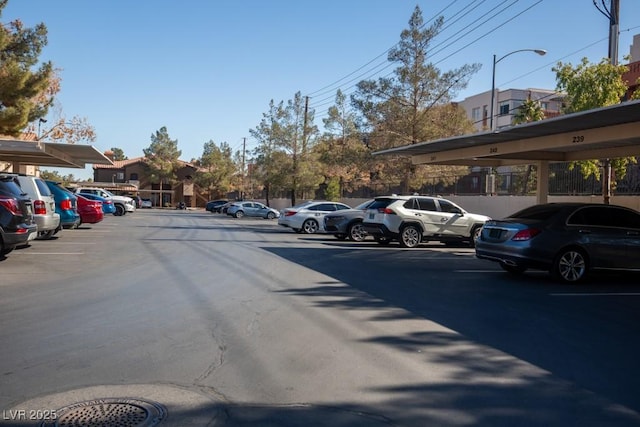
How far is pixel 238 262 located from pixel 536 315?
733 cm

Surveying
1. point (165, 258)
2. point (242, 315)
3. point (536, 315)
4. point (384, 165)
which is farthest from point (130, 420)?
point (384, 165)

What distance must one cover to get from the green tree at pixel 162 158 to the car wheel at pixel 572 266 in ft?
254

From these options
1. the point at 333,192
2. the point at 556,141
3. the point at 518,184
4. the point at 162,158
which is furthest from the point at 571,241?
the point at 162,158

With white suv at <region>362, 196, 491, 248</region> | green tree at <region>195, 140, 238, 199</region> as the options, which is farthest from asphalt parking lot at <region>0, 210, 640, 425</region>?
green tree at <region>195, 140, 238, 199</region>

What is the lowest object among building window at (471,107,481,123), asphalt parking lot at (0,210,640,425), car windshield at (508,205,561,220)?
asphalt parking lot at (0,210,640,425)

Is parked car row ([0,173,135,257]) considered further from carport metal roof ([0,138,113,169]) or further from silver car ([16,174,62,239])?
carport metal roof ([0,138,113,169])

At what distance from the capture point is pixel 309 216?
24.8 metres

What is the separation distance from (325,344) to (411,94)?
83.3 ft

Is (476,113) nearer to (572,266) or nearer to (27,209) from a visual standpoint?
(572,266)

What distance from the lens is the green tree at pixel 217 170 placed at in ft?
266

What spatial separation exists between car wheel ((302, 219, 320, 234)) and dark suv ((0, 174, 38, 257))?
1386 cm

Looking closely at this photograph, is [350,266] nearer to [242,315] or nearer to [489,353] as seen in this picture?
[242,315]

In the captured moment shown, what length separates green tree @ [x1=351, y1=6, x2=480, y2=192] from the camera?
29188 millimetres

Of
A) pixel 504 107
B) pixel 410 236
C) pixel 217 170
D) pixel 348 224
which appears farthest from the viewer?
pixel 217 170
